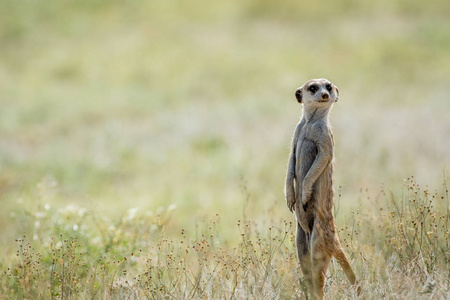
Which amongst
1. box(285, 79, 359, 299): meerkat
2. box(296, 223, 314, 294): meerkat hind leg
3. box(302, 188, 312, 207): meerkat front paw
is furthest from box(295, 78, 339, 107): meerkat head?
box(296, 223, 314, 294): meerkat hind leg

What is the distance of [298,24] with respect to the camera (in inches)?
1340

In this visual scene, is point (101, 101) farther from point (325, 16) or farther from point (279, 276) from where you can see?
point (279, 276)

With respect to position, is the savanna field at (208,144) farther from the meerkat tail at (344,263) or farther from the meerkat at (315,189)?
the meerkat at (315,189)

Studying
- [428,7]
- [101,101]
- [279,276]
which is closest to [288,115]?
[101,101]

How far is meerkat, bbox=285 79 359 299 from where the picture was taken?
4883 mm

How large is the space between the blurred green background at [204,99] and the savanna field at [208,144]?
0.28ft

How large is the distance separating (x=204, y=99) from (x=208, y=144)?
26.6ft

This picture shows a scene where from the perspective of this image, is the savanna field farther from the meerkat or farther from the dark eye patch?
the dark eye patch

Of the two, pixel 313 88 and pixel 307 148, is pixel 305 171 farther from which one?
pixel 313 88

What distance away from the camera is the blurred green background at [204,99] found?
13609 mm

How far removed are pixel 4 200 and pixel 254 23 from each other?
23679 millimetres

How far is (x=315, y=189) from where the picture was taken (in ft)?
16.4

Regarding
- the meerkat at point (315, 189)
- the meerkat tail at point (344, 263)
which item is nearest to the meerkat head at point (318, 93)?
the meerkat at point (315, 189)

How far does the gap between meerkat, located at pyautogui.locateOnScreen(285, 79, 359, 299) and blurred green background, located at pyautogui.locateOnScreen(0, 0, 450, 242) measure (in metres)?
1.67
